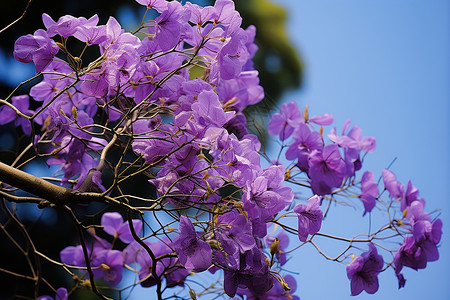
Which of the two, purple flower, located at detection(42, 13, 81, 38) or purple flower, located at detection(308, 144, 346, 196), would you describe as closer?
purple flower, located at detection(42, 13, 81, 38)

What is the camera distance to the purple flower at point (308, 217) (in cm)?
55

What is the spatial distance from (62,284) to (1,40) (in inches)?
53.1

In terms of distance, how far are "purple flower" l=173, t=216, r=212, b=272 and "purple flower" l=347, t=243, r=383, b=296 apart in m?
0.23

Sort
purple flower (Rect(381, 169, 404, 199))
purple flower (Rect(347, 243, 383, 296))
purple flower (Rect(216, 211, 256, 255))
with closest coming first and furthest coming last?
1. purple flower (Rect(216, 211, 256, 255))
2. purple flower (Rect(347, 243, 383, 296))
3. purple flower (Rect(381, 169, 404, 199))

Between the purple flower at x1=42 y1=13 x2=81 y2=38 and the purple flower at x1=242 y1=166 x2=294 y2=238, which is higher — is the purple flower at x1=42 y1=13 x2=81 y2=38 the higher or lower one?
the higher one

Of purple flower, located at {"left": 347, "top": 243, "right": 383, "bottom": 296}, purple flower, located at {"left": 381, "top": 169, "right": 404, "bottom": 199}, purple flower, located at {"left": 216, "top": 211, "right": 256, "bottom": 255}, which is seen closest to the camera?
purple flower, located at {"left": 216, "top": 211, "right": 256, "bottom": 255}

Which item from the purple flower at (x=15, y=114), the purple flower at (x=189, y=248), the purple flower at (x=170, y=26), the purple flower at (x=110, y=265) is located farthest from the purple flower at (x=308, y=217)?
the purple flower at (x=15, y=114)

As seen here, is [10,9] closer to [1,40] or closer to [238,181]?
[1,40]

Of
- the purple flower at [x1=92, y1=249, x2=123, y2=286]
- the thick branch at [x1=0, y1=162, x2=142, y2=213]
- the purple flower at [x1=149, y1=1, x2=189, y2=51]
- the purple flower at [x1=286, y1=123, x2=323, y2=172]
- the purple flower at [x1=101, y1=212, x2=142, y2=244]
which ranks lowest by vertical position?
the thick branch at [x1=0, y1=162, x2=142, y2=213]

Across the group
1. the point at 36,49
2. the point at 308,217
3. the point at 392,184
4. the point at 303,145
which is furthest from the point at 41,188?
the point at 392,184

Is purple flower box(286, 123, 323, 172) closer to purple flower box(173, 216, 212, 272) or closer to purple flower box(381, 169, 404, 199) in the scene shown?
purple flower box(381, 169, 404, 199)

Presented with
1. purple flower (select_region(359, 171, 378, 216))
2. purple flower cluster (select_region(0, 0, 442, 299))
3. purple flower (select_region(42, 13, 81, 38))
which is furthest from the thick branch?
purple flower (select_region(359, 171, 378, 216))

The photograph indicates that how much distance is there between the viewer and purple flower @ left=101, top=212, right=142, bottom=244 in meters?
0.78

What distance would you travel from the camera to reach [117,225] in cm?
79
